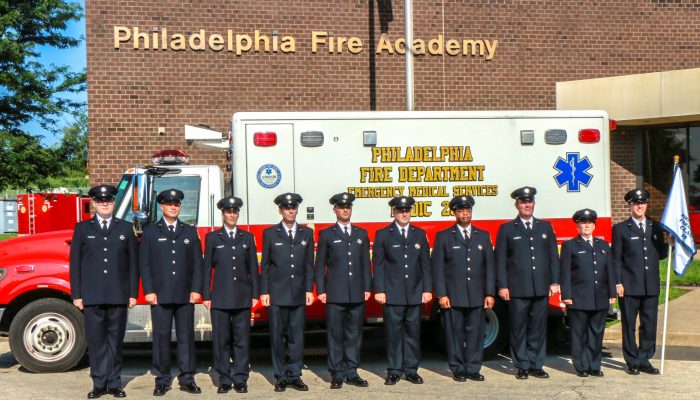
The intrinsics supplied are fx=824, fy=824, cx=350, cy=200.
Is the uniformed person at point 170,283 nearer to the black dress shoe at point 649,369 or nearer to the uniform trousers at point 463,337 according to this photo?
the uniform trousers at point 463,337

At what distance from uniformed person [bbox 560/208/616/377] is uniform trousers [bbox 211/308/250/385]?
3.10 metres

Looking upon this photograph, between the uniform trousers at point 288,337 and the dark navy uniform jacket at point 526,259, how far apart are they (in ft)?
6.57

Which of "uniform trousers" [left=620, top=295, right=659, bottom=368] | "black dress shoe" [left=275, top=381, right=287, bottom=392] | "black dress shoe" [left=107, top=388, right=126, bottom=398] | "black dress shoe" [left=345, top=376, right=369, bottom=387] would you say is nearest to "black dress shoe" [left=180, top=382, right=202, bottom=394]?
Answer: "black dress shoe" [left=107, top=388, right=126, bottom=398]

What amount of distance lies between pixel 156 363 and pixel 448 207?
3329 millimetres

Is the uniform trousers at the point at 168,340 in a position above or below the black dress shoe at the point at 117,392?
above

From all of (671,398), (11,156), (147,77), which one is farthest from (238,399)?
(11,156)

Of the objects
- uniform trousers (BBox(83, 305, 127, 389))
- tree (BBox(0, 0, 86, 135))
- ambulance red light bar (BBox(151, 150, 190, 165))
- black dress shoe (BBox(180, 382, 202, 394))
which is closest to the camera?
uniform trousers (BBox(83, 305, 127, 389))

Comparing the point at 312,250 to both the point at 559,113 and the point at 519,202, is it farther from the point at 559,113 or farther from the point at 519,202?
the point at 559,113

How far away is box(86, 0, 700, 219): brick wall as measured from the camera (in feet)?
49.3

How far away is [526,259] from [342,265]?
1.79 metres

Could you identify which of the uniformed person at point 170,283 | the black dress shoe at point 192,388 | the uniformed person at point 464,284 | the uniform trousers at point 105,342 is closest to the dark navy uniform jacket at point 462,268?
the uniformed person at point 464,284

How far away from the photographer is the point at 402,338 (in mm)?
7848

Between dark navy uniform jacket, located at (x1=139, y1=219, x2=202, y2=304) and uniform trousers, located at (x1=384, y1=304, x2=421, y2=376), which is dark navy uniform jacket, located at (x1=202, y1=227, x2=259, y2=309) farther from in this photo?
uniform trousers, located at (x1=384, y1=304, x2=421, y2=376)

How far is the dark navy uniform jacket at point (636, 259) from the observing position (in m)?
8.07
